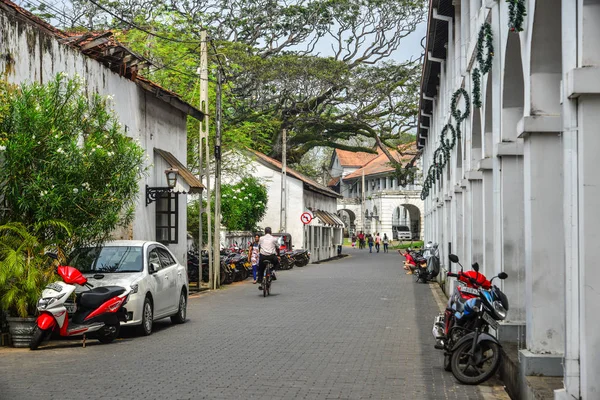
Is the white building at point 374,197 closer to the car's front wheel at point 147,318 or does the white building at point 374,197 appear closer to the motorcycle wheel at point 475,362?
the car's front wheel at point 147,318

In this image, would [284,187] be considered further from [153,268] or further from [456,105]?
[153,268]

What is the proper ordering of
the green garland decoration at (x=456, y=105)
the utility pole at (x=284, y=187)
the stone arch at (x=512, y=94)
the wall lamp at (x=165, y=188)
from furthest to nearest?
the utility pole at (x=284, y=187), the wall lamp at (x=165, y=188), the green garland decoration at (x=456, y=105), the stone arch at (x=512, y=94)

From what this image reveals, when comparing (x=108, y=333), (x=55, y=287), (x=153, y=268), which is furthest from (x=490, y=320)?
(x=153, y=268)

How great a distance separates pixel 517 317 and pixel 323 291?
14.4 m

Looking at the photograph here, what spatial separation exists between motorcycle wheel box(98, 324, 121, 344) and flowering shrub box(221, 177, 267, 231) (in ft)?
105

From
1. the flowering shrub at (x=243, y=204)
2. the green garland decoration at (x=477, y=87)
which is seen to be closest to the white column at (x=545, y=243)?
the green garland decoration at (x=477, y=87)

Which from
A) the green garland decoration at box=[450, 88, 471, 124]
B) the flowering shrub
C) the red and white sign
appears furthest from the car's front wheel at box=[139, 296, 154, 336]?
the red and white sign

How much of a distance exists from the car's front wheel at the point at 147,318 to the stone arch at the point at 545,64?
7.78 m

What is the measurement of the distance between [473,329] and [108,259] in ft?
22.3

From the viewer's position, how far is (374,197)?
9550cm

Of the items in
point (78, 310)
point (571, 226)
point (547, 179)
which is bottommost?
point (78, 310)

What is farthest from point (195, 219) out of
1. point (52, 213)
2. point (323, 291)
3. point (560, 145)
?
point (560, 145)

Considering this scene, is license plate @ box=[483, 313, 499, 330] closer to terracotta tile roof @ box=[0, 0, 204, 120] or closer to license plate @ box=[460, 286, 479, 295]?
license plate @ box=[460, 286, 479, 295]

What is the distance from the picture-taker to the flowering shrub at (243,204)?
45.6 m
